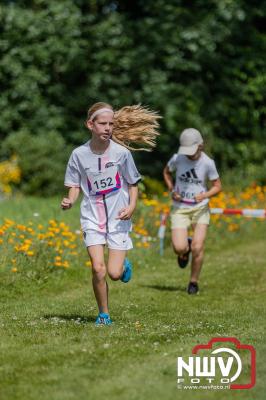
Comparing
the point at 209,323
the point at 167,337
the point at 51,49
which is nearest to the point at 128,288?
the point at 209,323

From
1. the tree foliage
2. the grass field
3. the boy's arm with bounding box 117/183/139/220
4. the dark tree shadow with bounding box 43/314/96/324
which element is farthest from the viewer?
the tree foliage

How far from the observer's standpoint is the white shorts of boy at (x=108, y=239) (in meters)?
7.88

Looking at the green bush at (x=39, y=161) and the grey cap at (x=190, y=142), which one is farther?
the green bush at (x=39, y=161)

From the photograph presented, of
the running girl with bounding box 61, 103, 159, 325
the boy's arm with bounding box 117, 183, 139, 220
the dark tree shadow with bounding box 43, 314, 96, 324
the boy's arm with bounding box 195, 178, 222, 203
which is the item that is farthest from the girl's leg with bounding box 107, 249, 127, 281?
the boy's arm with bounding box 195, 178, 222, 203

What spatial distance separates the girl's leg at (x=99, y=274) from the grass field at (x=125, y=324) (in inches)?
9.0

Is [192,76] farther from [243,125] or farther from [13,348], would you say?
[13,348]

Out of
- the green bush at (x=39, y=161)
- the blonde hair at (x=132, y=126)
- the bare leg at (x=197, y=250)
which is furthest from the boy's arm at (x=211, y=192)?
the green bush at (x=39, y=161)

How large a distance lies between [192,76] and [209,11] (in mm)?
1778

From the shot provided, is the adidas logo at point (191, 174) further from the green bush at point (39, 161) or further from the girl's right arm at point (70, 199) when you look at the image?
the green bush at point (39, 161)

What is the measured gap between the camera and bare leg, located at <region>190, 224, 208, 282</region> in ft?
34.8

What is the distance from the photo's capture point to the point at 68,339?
688cm

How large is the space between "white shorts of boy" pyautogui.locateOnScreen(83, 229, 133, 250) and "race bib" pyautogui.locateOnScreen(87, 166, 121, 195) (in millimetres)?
364

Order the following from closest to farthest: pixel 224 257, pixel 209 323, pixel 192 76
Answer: pixel 209 323
pixel 224 257
pixel 192 76

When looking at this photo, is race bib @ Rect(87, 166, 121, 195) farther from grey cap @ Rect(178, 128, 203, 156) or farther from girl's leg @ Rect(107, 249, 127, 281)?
grey cap @ Rect(178, 128, 203, 156)
